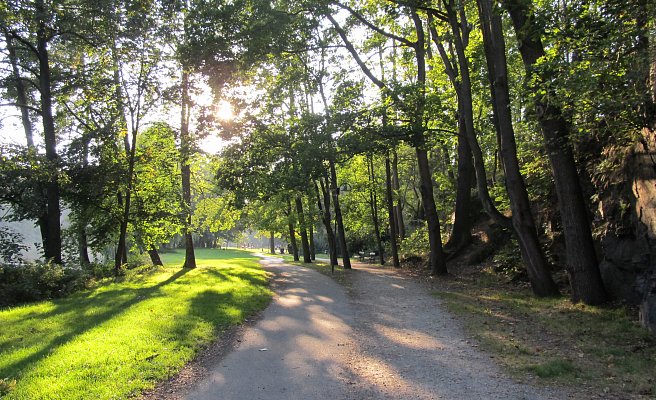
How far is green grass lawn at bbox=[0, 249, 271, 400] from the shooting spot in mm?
5227

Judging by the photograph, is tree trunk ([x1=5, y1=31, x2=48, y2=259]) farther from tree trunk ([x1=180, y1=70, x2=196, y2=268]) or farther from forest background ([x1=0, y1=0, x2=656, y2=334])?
tree trunk ([x1=180, y1=70, x2=196, y2=268])

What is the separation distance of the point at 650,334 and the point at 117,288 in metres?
13.9

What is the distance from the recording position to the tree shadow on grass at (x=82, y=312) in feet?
20.1

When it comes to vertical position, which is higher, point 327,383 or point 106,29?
point 106,29

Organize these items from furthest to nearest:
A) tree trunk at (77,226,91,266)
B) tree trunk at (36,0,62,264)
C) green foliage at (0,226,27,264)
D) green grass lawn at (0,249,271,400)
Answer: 1. tree trunk at (77,226,91,266)
2. tree trunk at (36,0,62,264)
3. green foliage at (0,226,27,264)
4. green grass lawn at (0,249,271,400)

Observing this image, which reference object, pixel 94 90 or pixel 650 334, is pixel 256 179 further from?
pixel 650 334

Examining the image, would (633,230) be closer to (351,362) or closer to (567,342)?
(567,342)


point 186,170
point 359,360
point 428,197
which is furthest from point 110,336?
point 186,170

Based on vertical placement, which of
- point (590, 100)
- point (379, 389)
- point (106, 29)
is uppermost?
point (106, 29)

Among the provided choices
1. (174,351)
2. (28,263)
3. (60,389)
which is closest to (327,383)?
(174,351)

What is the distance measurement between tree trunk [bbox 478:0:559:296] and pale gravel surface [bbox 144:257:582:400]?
2.54 meters

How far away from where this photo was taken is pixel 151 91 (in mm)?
17672

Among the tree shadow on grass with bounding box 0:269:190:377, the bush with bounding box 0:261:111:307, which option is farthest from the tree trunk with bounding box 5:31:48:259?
the tree shadow on grass with bounding box 0:269:190:377

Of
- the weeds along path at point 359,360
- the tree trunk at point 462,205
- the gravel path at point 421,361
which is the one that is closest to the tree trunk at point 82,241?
the weeds along path at point 359,360
